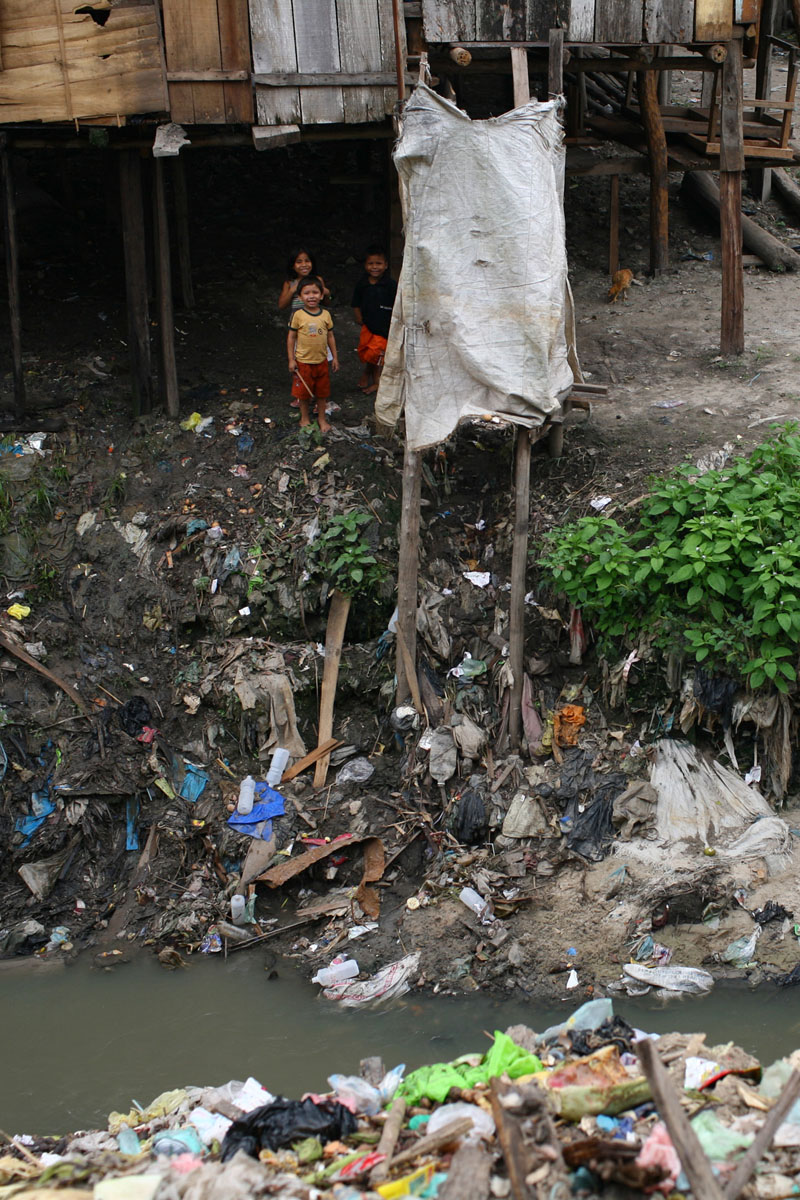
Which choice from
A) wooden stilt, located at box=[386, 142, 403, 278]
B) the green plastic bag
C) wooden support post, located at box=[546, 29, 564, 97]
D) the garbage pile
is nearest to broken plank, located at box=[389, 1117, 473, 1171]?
the garbage pile

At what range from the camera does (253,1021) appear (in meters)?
5.46

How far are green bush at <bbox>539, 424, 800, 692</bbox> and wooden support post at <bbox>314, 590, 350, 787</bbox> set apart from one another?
1.40 meters

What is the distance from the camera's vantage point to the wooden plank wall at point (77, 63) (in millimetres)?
6867

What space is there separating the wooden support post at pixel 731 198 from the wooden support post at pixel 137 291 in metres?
4.36

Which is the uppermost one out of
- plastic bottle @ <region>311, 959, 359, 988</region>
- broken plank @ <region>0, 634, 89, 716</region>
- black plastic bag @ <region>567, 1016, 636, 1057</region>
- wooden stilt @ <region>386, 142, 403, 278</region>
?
wooden stilt @ <region>386, 142, 403, 278</region>

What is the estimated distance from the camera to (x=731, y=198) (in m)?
8.01

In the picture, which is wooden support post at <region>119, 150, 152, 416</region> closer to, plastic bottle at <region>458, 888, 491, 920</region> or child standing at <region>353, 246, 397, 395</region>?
child standing at <region>353, 246, 397, 395</region>

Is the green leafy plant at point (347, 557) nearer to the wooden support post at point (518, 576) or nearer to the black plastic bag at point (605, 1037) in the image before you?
the wooden support post at point (518, 576)

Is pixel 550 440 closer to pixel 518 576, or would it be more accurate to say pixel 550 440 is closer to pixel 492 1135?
pixel 518 576

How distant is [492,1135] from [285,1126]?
33.0 inches

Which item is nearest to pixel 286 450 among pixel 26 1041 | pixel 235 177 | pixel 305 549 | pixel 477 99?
pixel 305 549

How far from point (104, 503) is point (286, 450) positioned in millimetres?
1351

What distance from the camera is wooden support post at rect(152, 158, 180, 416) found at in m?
7.70

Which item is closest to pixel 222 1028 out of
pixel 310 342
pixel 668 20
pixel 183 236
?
pixel 310 342
